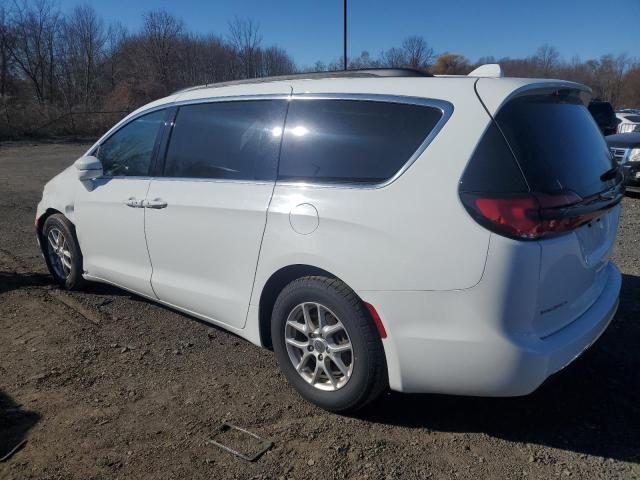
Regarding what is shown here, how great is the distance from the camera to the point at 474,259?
232 centimetres

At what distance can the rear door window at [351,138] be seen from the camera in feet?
8.63

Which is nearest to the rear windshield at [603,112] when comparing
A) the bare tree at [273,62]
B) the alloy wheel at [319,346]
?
the alloy wheel at [319,346]

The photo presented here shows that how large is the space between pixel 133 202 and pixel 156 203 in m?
0.31

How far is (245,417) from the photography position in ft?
9.64

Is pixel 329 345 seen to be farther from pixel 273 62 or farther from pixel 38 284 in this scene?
pixel 273 62

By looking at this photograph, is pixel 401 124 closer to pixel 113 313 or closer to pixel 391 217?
pixel 391 217

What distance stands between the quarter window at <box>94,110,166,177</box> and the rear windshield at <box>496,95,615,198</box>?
261cm

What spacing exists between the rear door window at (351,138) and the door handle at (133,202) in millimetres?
1329

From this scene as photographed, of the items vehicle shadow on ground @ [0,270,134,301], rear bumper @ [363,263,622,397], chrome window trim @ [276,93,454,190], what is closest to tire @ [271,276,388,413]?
rear bumper @ [363,263,622,397]

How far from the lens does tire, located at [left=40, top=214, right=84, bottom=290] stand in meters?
4.71

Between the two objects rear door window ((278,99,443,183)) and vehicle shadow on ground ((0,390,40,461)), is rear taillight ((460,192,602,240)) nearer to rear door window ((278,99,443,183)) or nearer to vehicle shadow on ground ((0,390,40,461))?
rear door window ((278,99,443,183))

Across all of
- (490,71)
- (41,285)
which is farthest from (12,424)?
(490,71)

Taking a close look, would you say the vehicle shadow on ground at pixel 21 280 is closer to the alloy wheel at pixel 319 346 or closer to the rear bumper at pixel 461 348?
the alloy wheel at pixel 319 346

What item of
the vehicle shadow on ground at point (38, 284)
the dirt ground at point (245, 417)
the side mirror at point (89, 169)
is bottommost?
the vehicle shadow on ground at point (38, 284)
